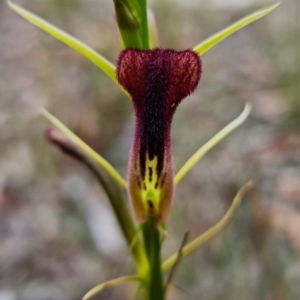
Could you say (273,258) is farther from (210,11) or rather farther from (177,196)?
(210,11)

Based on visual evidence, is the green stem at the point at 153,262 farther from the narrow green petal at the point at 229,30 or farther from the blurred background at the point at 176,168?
the blurred background at the point at 176,168

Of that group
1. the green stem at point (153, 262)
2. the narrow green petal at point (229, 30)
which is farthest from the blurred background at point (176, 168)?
the narrow green petal at point (229, 30)

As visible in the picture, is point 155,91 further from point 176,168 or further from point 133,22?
point 176,168

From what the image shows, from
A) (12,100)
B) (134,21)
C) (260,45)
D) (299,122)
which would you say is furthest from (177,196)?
(260,45)

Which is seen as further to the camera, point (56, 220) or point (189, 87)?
point (56, 220)

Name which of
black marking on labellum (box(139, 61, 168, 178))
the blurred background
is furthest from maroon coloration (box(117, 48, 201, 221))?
the blurred background

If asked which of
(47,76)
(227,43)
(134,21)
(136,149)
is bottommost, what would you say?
(227,43)
